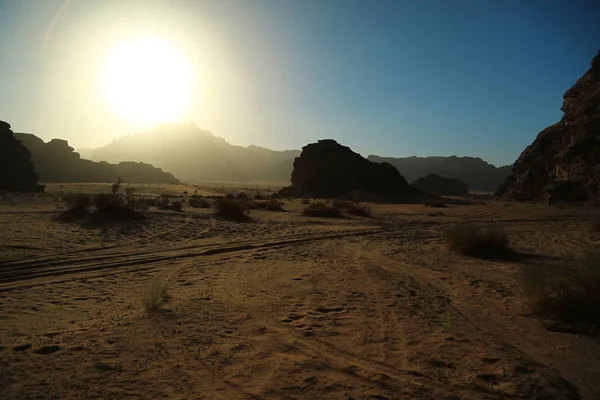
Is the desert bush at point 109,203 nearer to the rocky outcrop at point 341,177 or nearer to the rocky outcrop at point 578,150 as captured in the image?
the rocky outcrop at point 578,150

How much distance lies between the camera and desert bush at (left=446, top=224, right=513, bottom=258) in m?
10.0

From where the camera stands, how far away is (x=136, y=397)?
3080mm

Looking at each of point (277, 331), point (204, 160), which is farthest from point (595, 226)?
point (204, 160)

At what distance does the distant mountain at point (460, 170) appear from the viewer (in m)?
130

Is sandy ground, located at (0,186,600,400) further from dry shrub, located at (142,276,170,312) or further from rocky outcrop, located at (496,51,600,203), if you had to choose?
rocky outcrop, located at (496,51,600,203)

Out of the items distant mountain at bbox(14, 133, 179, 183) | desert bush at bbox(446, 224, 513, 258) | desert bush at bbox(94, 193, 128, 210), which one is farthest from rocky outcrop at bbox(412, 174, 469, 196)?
desert bush at bbox(446, 224, 513, 258)

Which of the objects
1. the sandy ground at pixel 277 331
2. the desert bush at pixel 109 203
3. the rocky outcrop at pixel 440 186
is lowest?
the sandy ground at pixel 277 331

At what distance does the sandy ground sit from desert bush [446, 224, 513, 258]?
2.36 ft

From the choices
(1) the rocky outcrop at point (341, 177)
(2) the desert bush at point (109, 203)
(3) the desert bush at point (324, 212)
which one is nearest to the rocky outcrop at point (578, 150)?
(1) the rocky outcrop at point (341, 177)

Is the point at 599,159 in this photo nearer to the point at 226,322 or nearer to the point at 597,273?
the point at 597,273

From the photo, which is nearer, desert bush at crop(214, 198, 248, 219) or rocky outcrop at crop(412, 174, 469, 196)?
desert bush at crop(214, 198, 248, 219)

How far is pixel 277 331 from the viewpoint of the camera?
462 cm

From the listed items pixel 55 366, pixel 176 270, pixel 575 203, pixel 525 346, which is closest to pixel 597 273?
pixel 525 346

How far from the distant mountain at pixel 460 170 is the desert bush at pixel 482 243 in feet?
397
